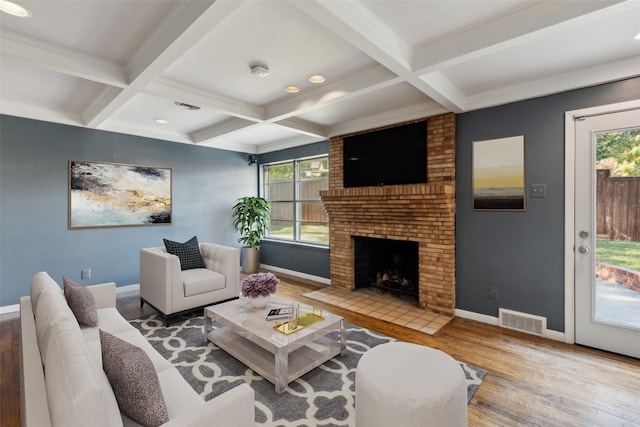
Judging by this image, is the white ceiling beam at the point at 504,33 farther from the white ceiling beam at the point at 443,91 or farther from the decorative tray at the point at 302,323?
the decorative tray at the point at 302,323

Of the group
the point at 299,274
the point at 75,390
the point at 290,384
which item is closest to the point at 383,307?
the point at 290,384

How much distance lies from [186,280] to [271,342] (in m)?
1.70

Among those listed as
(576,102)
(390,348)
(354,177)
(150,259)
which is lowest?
(390,348)

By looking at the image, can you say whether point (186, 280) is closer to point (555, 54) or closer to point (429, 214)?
point (429, 214)

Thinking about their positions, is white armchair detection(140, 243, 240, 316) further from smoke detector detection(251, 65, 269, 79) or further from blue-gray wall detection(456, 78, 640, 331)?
blue-gray wall detection(456, 78, 640, 331)

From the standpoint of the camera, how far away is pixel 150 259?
11.4 ft

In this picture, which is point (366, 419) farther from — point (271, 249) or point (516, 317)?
point (271, 249)

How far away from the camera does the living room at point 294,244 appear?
2902 mm

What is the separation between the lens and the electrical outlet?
295cm

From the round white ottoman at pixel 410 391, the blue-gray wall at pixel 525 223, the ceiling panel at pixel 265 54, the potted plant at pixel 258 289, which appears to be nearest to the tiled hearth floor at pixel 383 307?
the blue-gray wall at pixel 525 223

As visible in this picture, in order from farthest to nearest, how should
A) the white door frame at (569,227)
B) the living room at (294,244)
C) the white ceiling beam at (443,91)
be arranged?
the living room at (294,244) < the white door frame at (569,227) < the white ceiling beam at (443,91)

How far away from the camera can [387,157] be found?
4020mm

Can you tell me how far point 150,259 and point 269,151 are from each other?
3186 mm

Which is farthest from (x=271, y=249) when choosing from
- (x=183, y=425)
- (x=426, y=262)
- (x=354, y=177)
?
(x=183, y=425)
